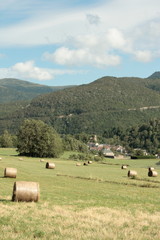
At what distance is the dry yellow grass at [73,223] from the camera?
36.4ft

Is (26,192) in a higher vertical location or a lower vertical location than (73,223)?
higher

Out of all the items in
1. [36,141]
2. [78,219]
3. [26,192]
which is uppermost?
[36,141]

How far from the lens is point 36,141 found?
8381cm

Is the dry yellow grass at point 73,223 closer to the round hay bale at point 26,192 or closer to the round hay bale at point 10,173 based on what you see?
the round hay bale at point 26,192

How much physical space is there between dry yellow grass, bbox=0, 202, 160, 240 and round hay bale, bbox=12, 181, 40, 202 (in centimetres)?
54

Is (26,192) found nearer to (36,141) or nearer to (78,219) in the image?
(78,219)

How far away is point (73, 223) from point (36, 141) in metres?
71.6

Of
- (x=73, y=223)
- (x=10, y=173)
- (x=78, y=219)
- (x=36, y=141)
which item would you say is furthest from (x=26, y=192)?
(x=36, y=141)

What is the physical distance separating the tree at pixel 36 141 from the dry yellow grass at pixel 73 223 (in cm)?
6724

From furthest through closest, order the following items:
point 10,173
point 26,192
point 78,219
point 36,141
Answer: point 36,141 < point 10,173 < point 26,192 < point 78,219

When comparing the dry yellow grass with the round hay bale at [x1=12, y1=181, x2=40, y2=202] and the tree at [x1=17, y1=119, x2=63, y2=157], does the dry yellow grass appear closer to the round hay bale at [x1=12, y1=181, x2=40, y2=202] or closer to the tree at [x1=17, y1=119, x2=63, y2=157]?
the round hay bale at [x1=12, y1=181, x2=40, y2=202]

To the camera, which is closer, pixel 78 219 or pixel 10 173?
pixel 78 219

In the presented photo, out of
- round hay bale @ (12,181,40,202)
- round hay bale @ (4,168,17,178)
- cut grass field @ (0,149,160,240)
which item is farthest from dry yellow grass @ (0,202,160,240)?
round hay bale @ (4,168,17,178)

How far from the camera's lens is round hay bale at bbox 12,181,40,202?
53.3 ft
